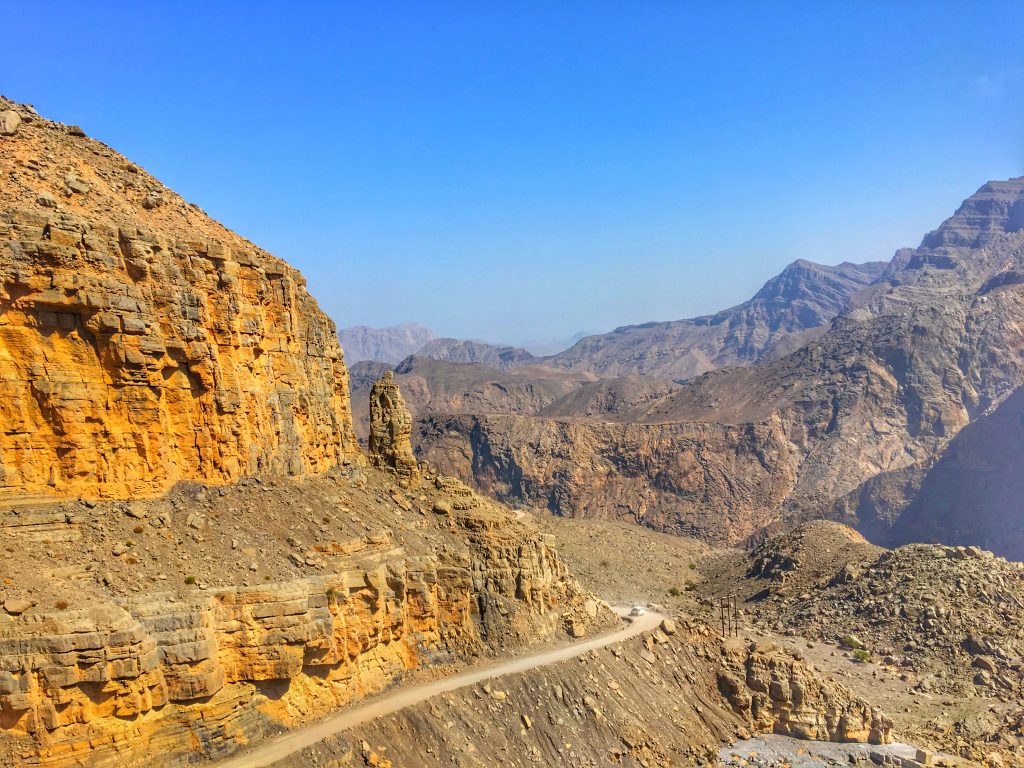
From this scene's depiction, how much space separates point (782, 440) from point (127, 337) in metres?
111

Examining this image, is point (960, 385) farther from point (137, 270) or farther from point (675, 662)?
point (137, 270)

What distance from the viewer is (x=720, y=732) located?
39281 mm

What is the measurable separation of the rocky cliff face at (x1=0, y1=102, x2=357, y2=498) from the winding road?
923 cm

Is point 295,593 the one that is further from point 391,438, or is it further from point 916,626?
point 916,626

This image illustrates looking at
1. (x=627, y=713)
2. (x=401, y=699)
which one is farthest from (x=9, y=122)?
(x=627, y=713)

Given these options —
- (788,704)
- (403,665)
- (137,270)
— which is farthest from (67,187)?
(788,704)

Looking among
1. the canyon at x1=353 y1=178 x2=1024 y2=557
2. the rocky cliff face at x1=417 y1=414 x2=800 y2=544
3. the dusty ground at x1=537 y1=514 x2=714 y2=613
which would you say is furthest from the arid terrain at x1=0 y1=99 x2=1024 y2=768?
the rocky cliff face at x1=417 y1=414 x2=800 y2=544

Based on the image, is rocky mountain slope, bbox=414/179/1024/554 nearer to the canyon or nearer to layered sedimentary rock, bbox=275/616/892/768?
the canyon

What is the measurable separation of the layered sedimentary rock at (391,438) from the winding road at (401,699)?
10385mm

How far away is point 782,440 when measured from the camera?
127m

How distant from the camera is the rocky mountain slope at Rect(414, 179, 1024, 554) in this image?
378ft

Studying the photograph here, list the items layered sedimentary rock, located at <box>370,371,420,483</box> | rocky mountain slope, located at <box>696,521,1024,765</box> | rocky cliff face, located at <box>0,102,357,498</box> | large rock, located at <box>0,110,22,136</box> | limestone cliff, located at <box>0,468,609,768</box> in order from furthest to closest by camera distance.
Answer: rocky mountain slope, located at <box>696,521,1024,765</box> < layered sedimentary rock, located at <box>370,371,420,483</box> < large rock, located at <box>0,110,22,136</box> < rocky cliff face, located at <box>0,102,357,498</box> < limestone cliff, located at <box>0,468,609,768</box>

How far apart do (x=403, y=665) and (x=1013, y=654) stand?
1439 inches

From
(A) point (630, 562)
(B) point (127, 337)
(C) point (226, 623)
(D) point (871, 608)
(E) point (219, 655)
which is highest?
(B) point (127, 337)
